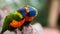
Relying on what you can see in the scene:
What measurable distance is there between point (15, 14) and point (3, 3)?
157mm

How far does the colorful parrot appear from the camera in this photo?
44 cm

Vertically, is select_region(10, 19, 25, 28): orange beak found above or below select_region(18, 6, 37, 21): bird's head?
below

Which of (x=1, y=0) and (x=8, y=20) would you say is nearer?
(x=8, y=20)

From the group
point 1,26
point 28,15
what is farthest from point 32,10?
point 1,26

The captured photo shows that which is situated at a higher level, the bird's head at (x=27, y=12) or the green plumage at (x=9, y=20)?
the bird's head at (x=27, y=12)

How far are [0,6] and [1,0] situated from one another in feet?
0.08

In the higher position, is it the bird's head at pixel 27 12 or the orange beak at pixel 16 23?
the bird's head at pixel 27 12

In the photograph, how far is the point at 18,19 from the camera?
17.4 inches

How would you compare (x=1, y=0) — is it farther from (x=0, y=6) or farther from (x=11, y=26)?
(x=11, y=26)

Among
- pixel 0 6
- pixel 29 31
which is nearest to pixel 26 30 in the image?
pixel 29 31

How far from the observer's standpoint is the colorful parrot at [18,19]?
1.45 ft

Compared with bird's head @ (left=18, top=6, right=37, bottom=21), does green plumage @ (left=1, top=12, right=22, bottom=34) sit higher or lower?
lower

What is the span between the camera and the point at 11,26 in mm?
448

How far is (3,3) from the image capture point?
59cm
